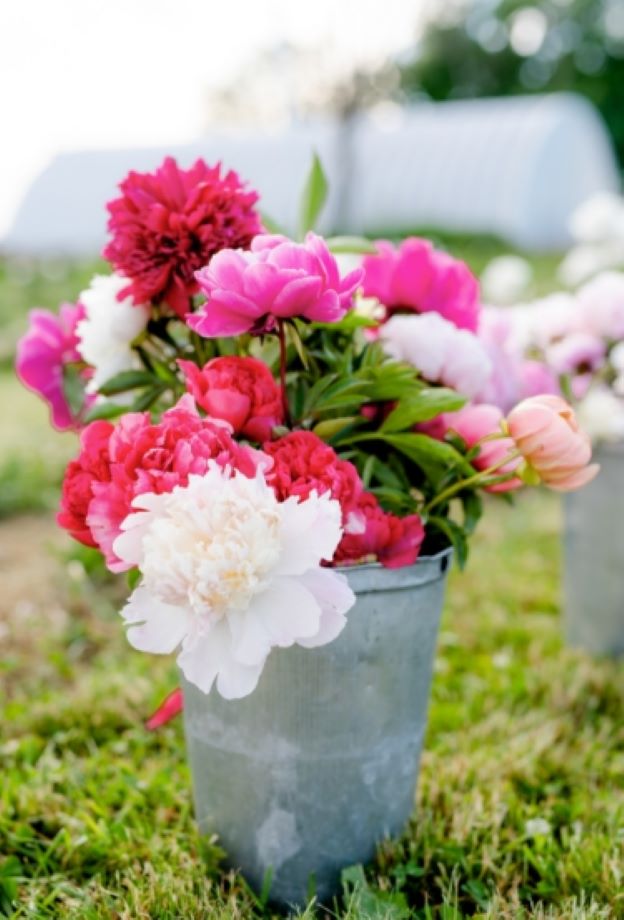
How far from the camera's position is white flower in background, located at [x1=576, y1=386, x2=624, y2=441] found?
1.75m

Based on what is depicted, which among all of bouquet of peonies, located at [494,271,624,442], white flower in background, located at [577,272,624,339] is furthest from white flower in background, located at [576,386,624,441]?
white flower in background, located at [577,272,624,339]

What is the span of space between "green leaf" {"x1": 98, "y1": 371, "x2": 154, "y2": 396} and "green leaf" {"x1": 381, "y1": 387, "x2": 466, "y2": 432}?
30 centimetres

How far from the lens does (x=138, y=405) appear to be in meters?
1.24

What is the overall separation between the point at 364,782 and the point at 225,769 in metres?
0.16

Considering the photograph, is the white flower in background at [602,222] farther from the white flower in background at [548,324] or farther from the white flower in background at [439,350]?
the white flower in background at [439,350]

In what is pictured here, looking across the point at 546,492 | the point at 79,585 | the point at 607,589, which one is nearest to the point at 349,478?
the point at 607,589

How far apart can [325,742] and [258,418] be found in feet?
1.23

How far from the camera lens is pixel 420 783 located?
149cm

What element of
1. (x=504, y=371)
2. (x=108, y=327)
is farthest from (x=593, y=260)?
(x=108, y=327)

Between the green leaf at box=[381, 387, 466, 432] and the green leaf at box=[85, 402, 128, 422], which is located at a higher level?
the green leaf at box=[381, 387, 466, 432]

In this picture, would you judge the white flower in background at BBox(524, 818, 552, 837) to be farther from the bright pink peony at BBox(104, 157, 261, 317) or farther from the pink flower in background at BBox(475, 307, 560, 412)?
the bright pink peony at BBox(104, 157, 261, 317)

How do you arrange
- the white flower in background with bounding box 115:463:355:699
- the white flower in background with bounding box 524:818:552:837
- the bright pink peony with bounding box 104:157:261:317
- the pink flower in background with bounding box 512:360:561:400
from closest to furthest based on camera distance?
the white flower in background with bounding box 115:463:355:699
the bright pink peony with bounding box 104:157:261:317
the white flower in background with bounding box 524:818:552:837
the pink flower in background with bounding box 512:360:561:400

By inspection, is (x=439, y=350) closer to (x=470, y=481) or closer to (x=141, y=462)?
(x=470, y=481)

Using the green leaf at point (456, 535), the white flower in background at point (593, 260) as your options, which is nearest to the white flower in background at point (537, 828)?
the green leaf at point (456, 535)
